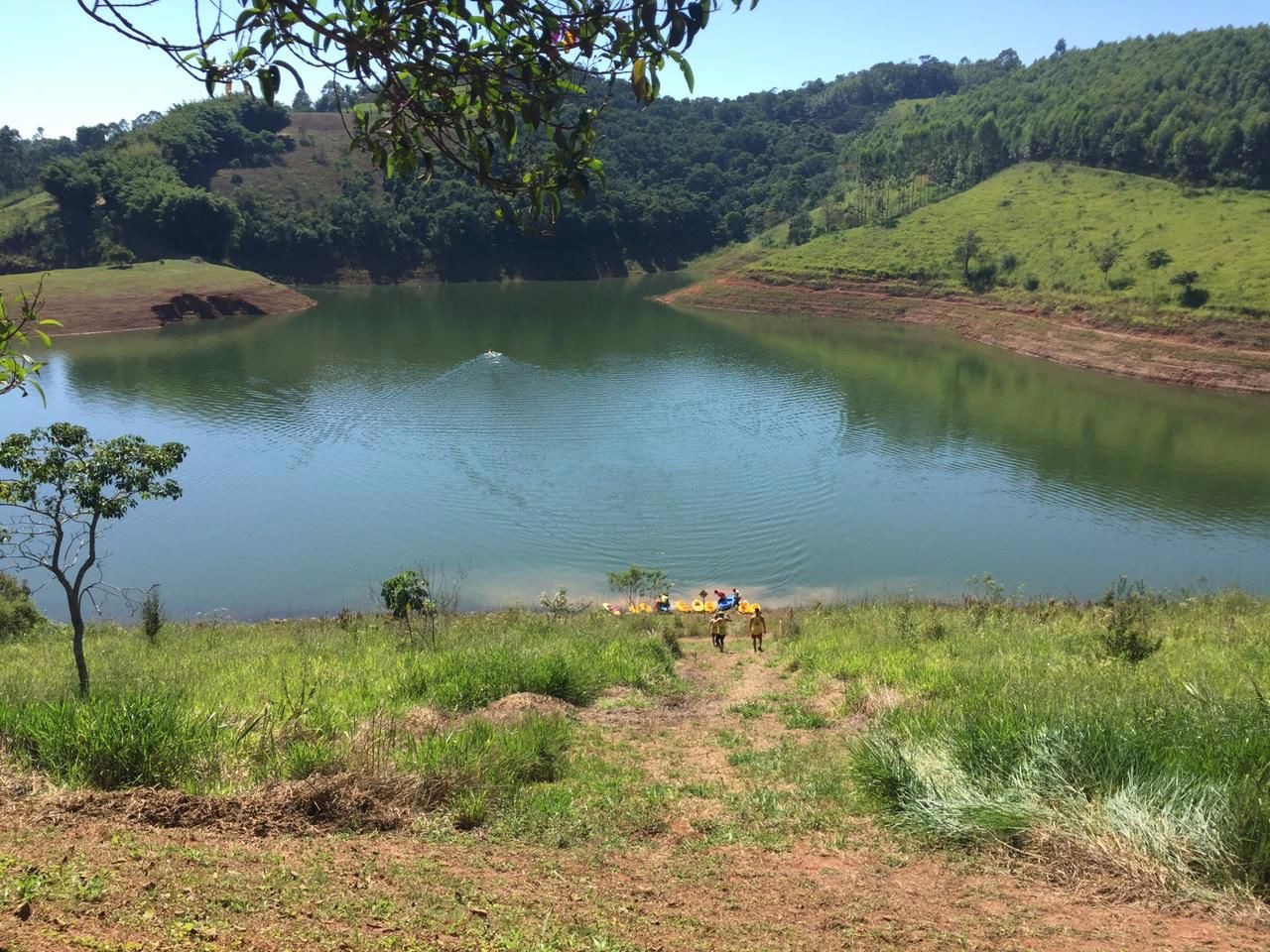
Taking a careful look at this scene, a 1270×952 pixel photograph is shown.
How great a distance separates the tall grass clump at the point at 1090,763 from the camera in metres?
4.44

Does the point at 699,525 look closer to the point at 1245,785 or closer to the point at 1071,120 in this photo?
the point at 1245,785

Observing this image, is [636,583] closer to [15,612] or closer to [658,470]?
[658,470]

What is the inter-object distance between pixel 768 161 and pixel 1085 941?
130 metres

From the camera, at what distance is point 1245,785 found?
15.1 feet

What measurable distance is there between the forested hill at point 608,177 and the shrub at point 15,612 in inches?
2136

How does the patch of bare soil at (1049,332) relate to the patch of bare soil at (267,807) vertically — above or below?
above

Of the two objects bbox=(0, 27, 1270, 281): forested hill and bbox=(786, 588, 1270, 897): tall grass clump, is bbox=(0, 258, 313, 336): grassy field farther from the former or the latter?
bbox=(786, 588, 1270, 897): tall grass clump

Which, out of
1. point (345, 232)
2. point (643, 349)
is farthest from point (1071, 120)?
point (345, 232)

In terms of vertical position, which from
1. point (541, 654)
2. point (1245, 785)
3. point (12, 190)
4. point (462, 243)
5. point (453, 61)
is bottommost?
point (541, 654)

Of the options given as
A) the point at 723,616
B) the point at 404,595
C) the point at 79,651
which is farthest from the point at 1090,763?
the point at 404,595

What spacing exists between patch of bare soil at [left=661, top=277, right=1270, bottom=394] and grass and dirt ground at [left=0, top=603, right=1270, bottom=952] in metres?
43.1

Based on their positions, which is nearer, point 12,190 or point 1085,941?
point 1085,941

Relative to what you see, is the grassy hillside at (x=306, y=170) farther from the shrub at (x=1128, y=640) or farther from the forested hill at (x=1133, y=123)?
the shrub at (x=1128, y=640)

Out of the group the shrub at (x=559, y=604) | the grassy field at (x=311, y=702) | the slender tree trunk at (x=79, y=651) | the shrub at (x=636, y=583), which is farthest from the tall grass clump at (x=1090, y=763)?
the shrub at (x=636, y=583)
